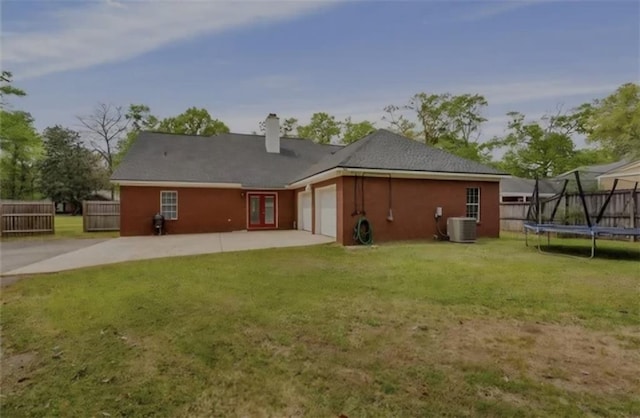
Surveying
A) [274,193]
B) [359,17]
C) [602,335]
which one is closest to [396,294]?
[602,335]

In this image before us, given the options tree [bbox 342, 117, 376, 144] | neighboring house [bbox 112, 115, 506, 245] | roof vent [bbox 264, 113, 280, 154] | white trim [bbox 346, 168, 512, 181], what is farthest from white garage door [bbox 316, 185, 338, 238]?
tree [bbox 342, 117, 376, 144]

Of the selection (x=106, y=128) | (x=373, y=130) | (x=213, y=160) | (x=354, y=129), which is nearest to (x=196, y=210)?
(x=213, y=160)

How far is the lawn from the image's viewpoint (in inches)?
98.4

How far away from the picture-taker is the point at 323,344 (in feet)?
11.4

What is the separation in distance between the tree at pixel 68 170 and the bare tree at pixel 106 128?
289 cm

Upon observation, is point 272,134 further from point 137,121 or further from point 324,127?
point 137,121

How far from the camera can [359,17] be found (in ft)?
34.1

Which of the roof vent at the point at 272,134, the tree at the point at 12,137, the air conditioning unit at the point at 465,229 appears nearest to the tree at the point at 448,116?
the roof vent at the point at 272,134

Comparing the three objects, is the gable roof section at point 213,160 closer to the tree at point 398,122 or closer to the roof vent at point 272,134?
the roof vent at point 272,134

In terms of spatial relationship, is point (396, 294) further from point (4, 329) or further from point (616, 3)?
point (616, 3)

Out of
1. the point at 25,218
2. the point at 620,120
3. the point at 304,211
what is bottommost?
the point at 25,218

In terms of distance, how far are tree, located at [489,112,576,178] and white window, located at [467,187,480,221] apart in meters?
19.6

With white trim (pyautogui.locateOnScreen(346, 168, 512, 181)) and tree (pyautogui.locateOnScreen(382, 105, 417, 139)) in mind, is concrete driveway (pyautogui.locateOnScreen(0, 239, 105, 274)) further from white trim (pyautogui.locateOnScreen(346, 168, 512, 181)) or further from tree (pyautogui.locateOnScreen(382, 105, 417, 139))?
tree (pyautogui.locateOnScreen(382, 105, 417, 139))

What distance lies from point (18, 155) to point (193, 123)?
14259 millimetres
